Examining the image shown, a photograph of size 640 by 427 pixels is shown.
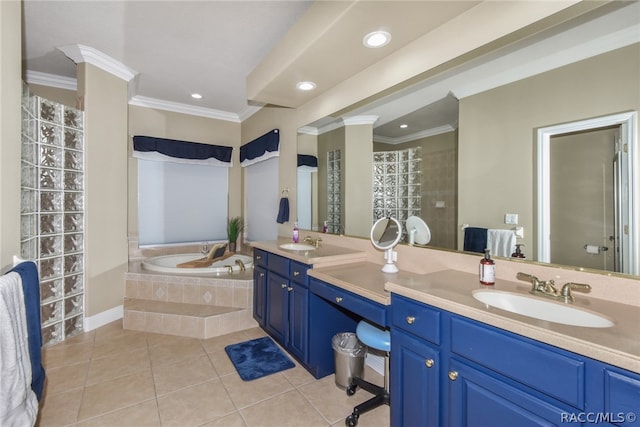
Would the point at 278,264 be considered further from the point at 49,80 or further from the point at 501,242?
the point at 49,80

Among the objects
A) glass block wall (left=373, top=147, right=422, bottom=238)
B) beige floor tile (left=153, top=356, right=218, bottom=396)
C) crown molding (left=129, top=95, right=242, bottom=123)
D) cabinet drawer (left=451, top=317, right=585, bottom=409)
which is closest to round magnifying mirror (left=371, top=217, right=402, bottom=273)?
glass block wall (left=373, top=147, right=422, bottom=238)

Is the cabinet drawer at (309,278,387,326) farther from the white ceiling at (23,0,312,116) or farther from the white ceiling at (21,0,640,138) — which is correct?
the white ceiling at (23,0,312,116)

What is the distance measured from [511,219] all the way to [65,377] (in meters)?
3.06

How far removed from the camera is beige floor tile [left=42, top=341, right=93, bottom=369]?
2223 mm

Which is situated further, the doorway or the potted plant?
the potted plant

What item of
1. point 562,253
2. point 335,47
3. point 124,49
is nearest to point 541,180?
point 562,253

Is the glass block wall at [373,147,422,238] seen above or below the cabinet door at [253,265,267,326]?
above

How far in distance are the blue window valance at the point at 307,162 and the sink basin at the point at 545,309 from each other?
1.89 metres

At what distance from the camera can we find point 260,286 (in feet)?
8.68

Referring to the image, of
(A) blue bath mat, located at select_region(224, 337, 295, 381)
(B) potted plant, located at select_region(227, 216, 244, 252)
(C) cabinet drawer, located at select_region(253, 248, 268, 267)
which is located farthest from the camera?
(B) potted plant, located at select_region(227, 216, 244, 252)

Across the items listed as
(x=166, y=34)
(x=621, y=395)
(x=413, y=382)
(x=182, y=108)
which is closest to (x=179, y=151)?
(x=182, y=108)

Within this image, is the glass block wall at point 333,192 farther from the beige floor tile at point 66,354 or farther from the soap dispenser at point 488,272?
the beige floor tile at point 66,354

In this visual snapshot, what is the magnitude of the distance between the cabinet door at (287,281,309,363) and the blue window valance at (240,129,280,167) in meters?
1.82

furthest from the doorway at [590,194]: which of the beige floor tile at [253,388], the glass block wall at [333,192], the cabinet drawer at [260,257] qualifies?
the cabinet drawer at [260,257]
